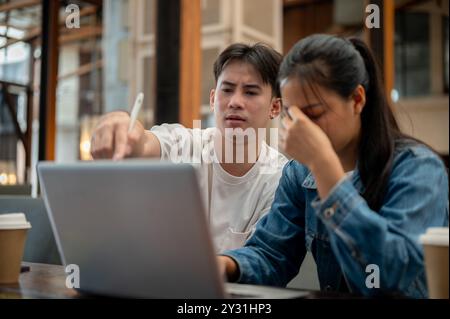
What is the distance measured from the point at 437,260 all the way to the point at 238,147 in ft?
3.08

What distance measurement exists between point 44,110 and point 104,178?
3.07m

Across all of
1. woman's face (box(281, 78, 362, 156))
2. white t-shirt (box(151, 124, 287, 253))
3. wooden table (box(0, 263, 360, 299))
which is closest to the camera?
wooden table (box(0, 263, 360, 299))

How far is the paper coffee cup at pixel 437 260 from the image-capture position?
80 cm

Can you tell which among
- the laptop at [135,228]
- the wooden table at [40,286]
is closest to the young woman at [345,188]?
the laptop at [135,228]

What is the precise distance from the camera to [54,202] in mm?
884

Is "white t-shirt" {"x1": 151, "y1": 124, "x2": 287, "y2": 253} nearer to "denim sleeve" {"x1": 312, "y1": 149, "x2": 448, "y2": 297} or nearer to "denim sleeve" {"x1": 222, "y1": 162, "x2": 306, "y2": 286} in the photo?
"denim sleeve" {"x1": 222, "y1": 162, "x2": 306, "y2": 286}

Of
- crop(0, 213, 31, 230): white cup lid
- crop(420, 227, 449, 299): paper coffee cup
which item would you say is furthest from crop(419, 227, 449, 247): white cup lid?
crop(0, 213, 31, 230): white cup lid

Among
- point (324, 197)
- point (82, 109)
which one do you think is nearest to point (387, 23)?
point (324, 197)

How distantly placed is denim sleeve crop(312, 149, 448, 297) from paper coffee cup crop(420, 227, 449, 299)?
81mm

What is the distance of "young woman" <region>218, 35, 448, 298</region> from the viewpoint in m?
0.92

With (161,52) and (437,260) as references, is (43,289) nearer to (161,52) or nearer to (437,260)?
(437,260)

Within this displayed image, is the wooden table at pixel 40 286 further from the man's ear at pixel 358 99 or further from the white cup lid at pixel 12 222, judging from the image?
the man's ear at pixel 358 99

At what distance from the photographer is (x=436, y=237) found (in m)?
0.81
